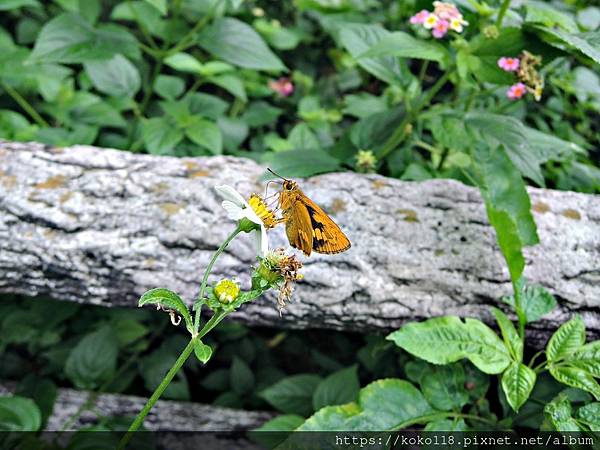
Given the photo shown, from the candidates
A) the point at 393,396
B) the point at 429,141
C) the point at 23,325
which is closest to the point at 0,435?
the point at 23,325

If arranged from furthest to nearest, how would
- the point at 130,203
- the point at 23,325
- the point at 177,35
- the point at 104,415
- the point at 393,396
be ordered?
the point at 177,35
the point at 23,325
the point at 104,415
the point at 130,203
the point at 393,396

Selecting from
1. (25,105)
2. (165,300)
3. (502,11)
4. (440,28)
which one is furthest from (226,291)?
(25,105)

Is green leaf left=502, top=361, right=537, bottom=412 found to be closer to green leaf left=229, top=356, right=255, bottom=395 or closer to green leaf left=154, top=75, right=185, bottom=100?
green leaf left=229, top=356, right=255, bottom=395

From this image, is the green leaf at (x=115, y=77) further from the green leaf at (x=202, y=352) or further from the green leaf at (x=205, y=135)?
the green leaf at (x=202, y=352)

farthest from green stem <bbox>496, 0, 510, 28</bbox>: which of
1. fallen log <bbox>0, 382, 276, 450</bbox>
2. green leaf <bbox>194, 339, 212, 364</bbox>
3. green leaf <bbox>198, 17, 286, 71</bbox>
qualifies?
fallen log <bbox>0, 382, 276, 450</bbox>

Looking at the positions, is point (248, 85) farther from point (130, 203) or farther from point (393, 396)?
point (393, 396)

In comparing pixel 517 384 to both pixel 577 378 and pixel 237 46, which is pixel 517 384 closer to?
pixel 577 378
